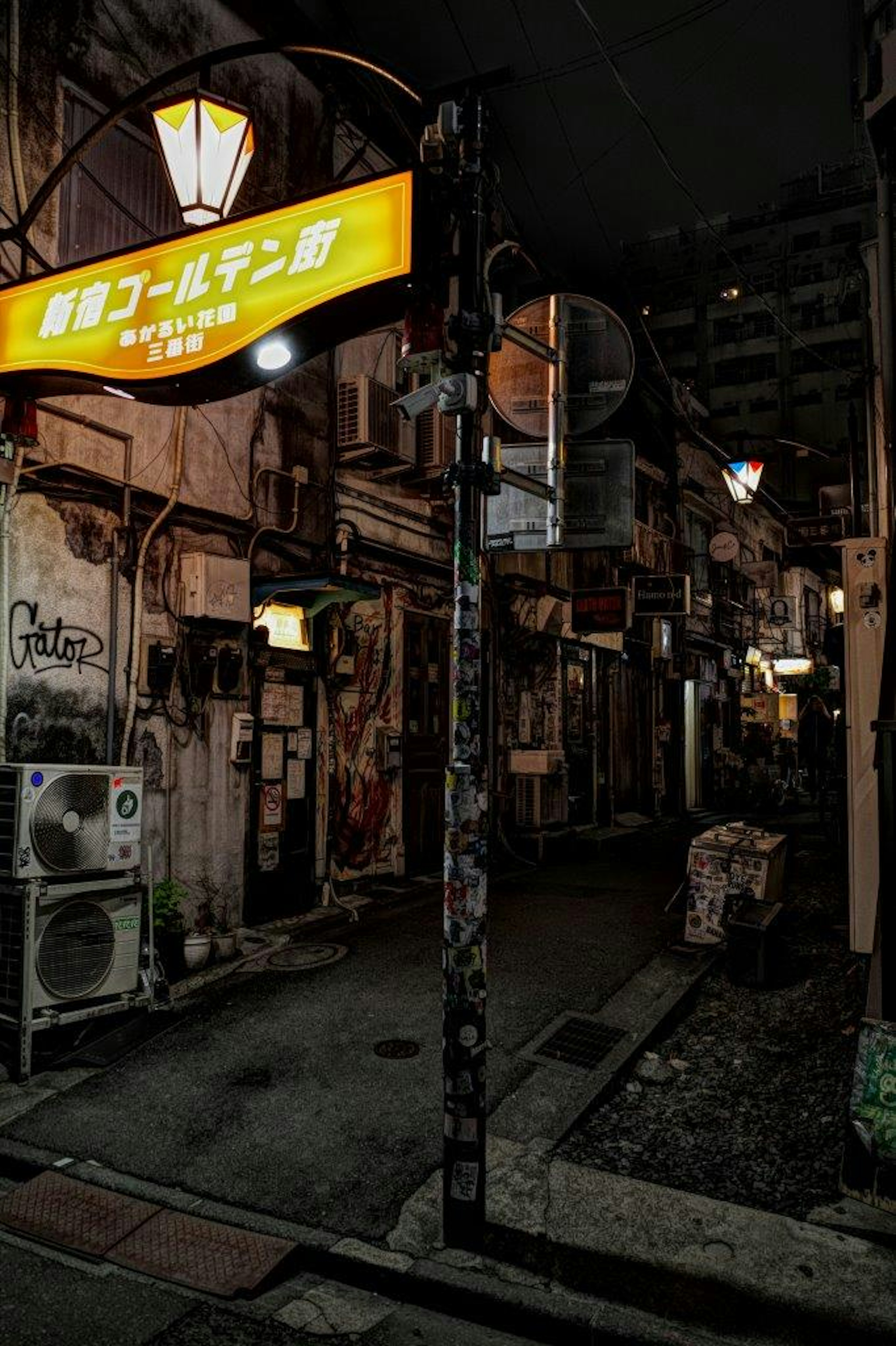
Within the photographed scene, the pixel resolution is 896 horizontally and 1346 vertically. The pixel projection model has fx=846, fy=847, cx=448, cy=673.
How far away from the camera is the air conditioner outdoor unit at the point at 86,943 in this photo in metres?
6.13

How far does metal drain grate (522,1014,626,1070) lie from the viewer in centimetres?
614

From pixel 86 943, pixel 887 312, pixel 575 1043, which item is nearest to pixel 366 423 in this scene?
pixel 887 312

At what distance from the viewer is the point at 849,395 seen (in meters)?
14.0

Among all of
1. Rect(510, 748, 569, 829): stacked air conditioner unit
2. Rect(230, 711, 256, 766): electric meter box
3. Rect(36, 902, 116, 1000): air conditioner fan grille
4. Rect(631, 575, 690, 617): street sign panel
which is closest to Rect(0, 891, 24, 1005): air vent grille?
Rect(36, 902, 116, 1000): air conditioner fan grille

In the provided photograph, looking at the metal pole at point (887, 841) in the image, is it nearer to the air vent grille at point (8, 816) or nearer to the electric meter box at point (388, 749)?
the air vent grille at point (8, 816)

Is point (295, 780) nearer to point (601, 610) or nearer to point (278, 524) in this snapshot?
point (278, 524)

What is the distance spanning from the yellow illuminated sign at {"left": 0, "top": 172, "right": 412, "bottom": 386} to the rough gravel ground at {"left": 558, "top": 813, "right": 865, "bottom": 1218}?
202 inches

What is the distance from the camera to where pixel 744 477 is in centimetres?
1805

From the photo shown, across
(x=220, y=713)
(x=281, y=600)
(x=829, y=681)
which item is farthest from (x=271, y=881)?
(x=829, y=681)

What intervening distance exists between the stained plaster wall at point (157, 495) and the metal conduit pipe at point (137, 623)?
0.07 meters

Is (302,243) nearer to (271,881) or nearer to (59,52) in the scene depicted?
(59,52)

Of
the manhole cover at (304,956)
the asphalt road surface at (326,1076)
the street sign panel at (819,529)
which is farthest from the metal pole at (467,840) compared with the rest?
the street sign panel at (819,529)

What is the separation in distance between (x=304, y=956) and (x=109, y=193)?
785 centimetres

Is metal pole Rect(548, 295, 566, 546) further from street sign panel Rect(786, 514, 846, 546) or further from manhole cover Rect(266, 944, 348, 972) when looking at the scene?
street sign panel Rect(786, 514, 846, 546)
